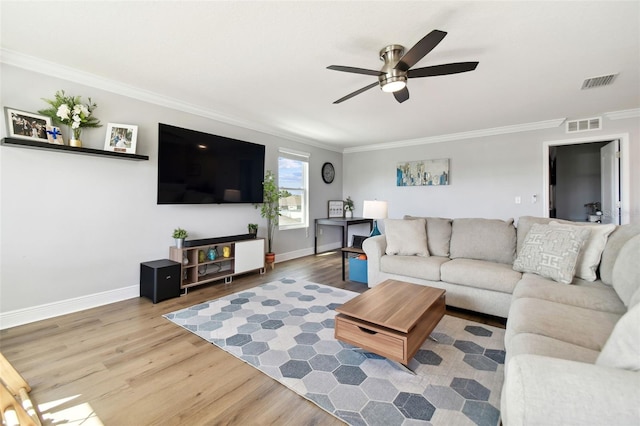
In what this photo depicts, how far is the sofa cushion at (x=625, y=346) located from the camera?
81 cm

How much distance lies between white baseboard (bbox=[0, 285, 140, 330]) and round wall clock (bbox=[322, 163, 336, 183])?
394cm

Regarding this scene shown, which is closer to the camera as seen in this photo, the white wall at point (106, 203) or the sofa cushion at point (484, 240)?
the white wall at point (106, 203)

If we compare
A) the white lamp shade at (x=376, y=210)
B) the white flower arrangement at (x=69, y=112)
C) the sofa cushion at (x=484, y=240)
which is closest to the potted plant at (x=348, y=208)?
the white lamp shade at (x=376, y=210)

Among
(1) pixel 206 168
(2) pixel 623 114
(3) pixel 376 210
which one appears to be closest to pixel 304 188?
(3) pixel 376 210

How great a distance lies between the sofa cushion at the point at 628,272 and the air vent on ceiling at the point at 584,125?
10.8 ft

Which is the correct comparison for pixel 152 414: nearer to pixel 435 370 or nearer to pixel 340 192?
pixel 435 370

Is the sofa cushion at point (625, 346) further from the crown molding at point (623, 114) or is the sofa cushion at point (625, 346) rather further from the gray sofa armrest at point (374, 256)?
the crown molding at point (623, 114)

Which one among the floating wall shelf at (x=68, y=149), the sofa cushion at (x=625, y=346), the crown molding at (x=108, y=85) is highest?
the crown molding at (x=108, y=85)

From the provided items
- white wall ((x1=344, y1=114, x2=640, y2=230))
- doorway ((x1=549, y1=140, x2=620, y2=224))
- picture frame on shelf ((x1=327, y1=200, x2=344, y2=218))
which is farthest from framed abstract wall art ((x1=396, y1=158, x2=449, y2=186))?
doorway ((x1=549, y1=140, x2=620, y2=224))

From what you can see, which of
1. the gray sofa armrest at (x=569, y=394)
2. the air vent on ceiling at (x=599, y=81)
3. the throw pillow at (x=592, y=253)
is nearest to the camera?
the gray sofa armrest at (x=569, y=394)

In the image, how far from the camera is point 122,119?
10.0 feet

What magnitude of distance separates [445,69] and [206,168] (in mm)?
2988

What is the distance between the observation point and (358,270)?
12.3 feet

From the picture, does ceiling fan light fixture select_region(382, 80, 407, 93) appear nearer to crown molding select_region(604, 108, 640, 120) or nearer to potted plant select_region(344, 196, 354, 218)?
crown molding select_region(604, 108, 640, 120)
